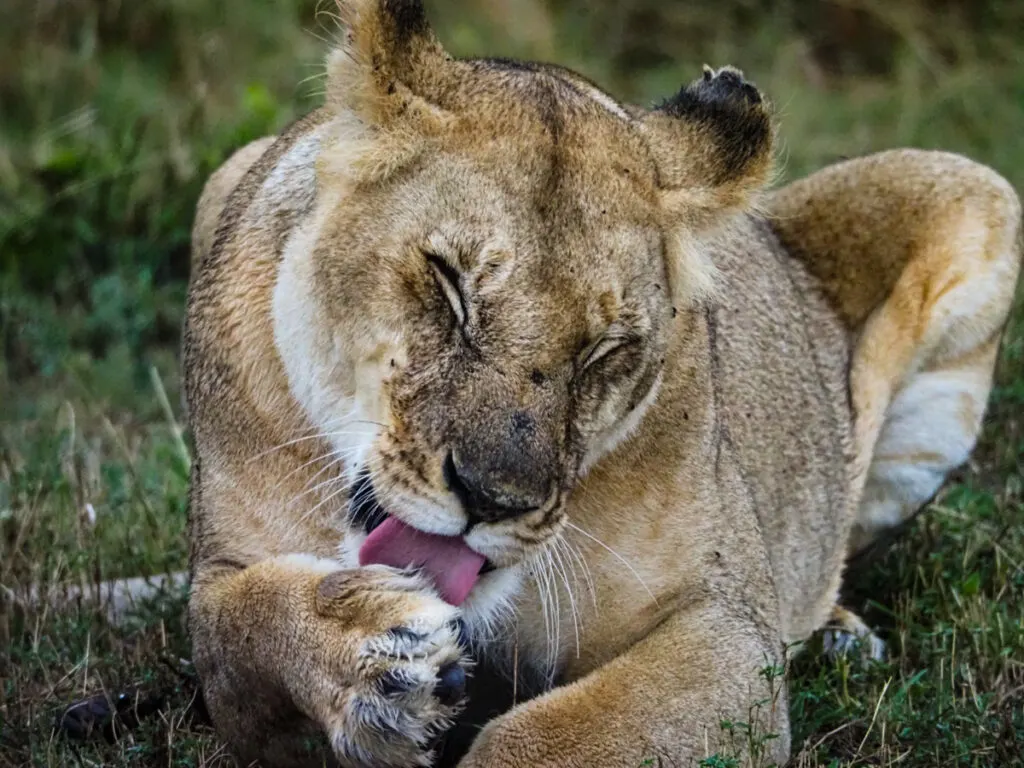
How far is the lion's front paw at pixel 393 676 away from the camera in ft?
12.3

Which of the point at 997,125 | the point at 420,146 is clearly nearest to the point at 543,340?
the point at 420,146

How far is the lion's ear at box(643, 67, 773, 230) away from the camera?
4.36 meters

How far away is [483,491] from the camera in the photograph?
364 cm

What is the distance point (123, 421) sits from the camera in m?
7.37

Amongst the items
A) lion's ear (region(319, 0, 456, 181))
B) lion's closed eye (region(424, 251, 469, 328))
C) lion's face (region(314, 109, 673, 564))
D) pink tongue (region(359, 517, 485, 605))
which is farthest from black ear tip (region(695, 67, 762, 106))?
pink tongue (region(359, 517, 485, 605))

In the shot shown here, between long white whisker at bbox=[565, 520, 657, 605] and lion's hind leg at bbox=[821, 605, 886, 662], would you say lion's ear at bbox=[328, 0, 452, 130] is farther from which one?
lion's hind leg at bbox=[821, 605, 886, 662]

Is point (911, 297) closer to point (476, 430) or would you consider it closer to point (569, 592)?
point (569, 592)

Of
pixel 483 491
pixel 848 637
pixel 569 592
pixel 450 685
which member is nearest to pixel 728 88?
pixel 569 592

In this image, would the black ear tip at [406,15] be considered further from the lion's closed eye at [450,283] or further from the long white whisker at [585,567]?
the long white whisker at [585,567]

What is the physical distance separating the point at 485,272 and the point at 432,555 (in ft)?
2.12

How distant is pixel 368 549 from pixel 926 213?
11.8 ft

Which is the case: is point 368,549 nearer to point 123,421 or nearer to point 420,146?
point 420,146

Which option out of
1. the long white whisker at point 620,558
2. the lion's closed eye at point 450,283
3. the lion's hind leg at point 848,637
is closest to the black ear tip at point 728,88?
the lion's closed eye at point 450,283

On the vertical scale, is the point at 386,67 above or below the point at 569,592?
above
